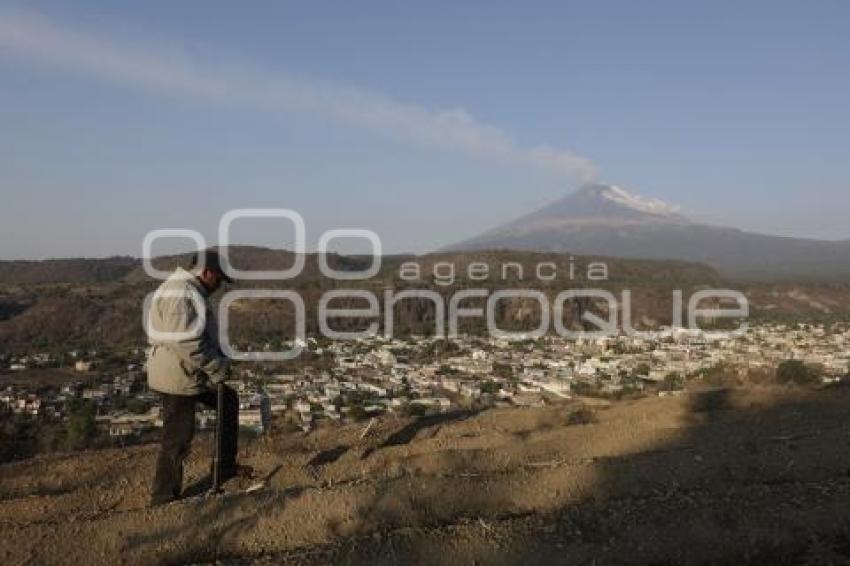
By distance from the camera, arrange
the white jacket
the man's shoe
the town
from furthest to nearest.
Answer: the town
the man's shoe
the white jacket

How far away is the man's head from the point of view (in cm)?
635

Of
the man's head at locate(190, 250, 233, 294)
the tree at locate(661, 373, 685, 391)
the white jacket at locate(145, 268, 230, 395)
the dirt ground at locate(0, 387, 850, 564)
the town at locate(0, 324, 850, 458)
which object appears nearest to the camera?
the dirt ground at locate(0, 387, 850, 564)

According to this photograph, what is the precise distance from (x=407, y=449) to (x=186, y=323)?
11.0ft

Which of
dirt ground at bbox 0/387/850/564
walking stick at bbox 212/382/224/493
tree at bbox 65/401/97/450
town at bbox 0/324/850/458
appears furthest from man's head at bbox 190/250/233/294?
tree at bbox 65/401/97/450

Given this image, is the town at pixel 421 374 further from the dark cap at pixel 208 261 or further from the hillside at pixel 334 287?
the dark cap at pixel 208 261

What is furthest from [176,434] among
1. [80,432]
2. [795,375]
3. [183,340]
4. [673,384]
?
[673,384]

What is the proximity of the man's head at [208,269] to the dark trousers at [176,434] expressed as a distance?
31.2 inches

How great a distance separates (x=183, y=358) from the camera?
20.5 feet

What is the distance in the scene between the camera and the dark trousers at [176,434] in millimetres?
6387

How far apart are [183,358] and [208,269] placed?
2.22 feet

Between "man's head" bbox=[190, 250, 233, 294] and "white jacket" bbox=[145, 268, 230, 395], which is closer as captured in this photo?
"white jacket" bbox=[145, 268, 230, 395]

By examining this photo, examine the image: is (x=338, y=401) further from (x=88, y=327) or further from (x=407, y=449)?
(x=88, y=327)

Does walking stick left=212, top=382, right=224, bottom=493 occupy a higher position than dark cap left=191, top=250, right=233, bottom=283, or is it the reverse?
dark cap left=191, top=250, right=233, bottom=283

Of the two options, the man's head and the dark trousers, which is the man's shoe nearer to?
the dark trousers
